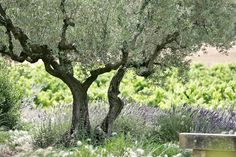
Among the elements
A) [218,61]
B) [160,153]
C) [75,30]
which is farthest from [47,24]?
[218,61]

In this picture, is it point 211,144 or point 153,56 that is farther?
point 153,56

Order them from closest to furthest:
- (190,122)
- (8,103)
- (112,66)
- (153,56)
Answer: (112,66) → (153,56) → (190,122) → (8,103)

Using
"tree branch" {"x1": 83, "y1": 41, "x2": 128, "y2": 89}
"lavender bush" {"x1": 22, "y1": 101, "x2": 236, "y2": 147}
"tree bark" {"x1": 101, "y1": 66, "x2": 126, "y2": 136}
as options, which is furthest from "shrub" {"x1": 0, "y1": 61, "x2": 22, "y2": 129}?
"tree branch" {"x1": 83, "y1": 41, "x2": 128, "y2": 89}

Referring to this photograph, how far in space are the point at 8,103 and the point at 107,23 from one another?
3.79 m

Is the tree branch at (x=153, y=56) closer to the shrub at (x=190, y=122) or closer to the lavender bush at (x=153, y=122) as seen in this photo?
the lavender bush at (x=153, y=122)

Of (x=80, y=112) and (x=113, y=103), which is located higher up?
(x=113, y=103)

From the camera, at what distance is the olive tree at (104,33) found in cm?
736

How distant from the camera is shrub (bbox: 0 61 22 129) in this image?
1051 centimetres

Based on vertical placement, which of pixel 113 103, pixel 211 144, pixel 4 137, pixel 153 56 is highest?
pixel 153 56

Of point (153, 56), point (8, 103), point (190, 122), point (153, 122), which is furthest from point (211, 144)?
point (8, 103)

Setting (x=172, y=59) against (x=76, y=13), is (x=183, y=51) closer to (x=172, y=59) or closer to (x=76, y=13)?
(x=172, y=59)

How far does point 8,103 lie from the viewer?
1064 centimetres

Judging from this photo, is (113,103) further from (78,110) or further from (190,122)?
(190,122)

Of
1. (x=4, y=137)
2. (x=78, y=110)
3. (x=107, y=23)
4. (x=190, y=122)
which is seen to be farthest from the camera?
(x=190, y=122)
